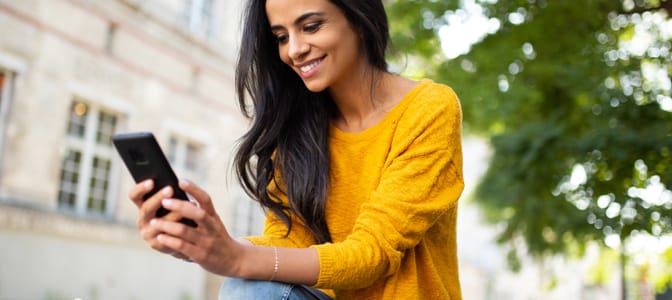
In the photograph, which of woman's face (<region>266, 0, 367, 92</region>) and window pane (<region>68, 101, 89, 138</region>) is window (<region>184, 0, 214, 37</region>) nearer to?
window pane (<region>68, 101, 89, 138</region>)

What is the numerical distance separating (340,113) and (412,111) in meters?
0.33

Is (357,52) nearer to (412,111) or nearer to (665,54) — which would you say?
(412,111)

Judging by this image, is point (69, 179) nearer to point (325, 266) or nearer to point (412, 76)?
point (412, 76)

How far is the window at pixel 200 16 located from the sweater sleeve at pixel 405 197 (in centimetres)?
1009

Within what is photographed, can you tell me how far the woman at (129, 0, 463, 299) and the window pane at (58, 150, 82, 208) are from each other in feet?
24.6

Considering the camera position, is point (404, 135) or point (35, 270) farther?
point (35, 270)

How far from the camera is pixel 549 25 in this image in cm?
483

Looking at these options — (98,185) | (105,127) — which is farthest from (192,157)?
(98,185)

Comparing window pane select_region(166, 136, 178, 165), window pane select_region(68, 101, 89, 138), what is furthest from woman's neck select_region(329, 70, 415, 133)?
window pane select_region(166, 136, 178, 165)

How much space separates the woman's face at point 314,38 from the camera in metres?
1.70

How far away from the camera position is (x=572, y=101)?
548 centimetres

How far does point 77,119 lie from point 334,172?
8.02 m

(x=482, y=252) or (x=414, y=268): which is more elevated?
(x=414, y=268)

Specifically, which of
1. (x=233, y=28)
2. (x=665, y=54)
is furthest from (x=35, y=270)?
(x=665, y=54)
